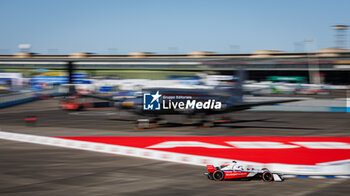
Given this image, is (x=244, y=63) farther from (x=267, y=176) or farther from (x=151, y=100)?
(x=267, y=176)

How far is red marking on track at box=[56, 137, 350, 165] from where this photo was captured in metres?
14.2

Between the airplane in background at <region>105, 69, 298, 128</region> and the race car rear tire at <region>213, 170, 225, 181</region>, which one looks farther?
Result: the airplane in background at <region>105, 69, 298, 128</region>

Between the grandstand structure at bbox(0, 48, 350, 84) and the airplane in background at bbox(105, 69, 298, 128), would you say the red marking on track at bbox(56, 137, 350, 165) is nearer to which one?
the airplane in background at bbox(105, 69, 298, 128)

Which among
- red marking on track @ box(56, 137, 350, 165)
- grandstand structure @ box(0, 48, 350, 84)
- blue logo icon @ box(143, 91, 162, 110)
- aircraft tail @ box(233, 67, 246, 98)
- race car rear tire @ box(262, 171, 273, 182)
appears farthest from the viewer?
grandstand structure @ box(0, 48, 350, 84)

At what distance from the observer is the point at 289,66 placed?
3393 inches

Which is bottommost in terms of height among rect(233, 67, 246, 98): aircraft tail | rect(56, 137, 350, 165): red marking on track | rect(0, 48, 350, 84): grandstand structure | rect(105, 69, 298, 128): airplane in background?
rect(56, 137, 350, 165): red marking on track

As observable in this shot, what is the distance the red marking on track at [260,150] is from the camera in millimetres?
14156

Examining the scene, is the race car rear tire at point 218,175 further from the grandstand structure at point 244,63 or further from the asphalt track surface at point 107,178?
Answer: the grandstand structure at point 244,63

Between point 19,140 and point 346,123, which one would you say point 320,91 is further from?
point 19,140

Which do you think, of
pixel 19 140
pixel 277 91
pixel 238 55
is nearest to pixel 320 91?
pixel 277 91

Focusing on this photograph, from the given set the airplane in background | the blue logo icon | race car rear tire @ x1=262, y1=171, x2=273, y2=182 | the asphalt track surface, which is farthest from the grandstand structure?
race car rear tire @ x1=262, y1=171, x2=273, y2=182

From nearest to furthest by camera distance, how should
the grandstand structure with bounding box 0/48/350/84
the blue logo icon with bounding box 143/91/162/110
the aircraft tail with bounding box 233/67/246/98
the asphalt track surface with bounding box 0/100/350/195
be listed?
the asphalt track surface with bounding box 0/100/350/195, the blue logo icon with bounding box 143/91/162/110, the aircraft tail with bounding box 233/67/246/98, the grandstand structure with bounding box 0/48/350/84

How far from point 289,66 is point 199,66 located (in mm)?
23565

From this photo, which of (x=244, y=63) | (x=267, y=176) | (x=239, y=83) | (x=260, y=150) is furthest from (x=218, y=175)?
(x=244, y=63)
